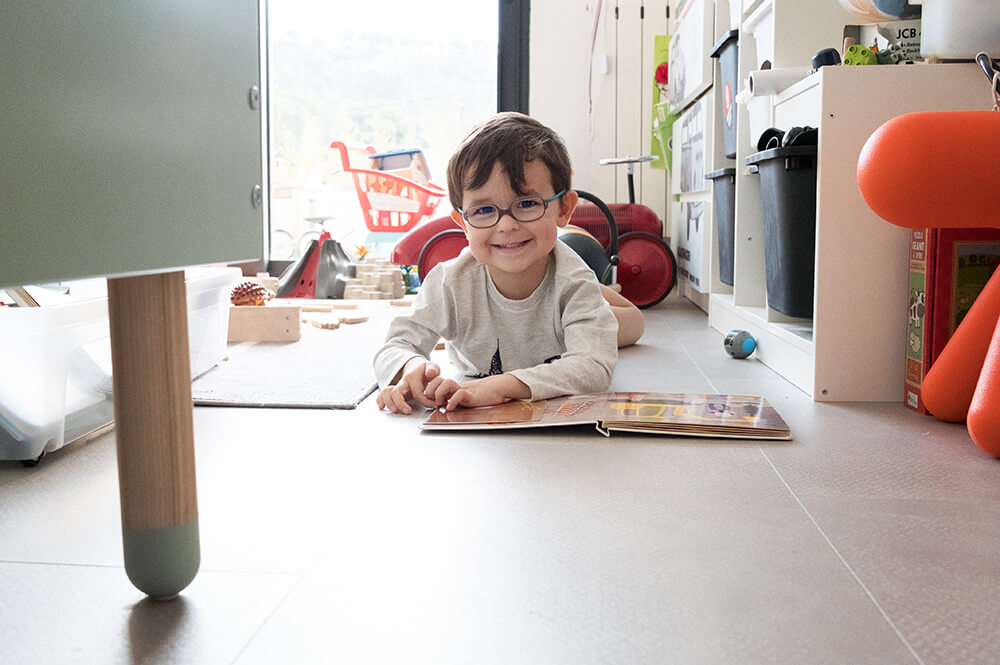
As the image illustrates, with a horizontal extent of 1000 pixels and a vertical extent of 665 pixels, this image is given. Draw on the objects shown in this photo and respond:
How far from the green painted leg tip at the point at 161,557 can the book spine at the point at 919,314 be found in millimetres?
1104

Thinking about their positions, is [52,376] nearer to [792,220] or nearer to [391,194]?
[792,220]

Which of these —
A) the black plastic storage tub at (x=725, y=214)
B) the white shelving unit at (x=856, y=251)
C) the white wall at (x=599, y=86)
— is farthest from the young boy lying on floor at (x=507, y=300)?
the white wall at (x=599, y=86)

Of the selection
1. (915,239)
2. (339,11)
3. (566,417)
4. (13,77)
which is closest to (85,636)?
(13,77)

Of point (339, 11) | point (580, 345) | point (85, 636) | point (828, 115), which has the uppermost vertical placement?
point (339, 11)

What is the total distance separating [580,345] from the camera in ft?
4.75

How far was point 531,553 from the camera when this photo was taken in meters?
0.78

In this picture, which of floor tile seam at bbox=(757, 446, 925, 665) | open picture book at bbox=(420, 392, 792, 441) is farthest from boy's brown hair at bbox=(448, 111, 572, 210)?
floor tile seam at bbox=(757, 446, 925, 665)

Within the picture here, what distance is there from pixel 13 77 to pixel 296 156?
4162 millimetres

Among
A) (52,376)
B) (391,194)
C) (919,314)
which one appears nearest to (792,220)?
(919,314)

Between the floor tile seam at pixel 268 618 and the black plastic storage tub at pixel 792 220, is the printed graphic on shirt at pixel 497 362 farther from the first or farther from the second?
the floor tile seam at pixel 268 618

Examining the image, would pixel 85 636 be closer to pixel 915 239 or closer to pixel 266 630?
pixel 266 630

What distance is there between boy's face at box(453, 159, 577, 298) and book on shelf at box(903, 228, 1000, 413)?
0.59m

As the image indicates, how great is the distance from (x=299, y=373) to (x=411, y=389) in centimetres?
44

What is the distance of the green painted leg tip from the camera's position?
0.65 meters
